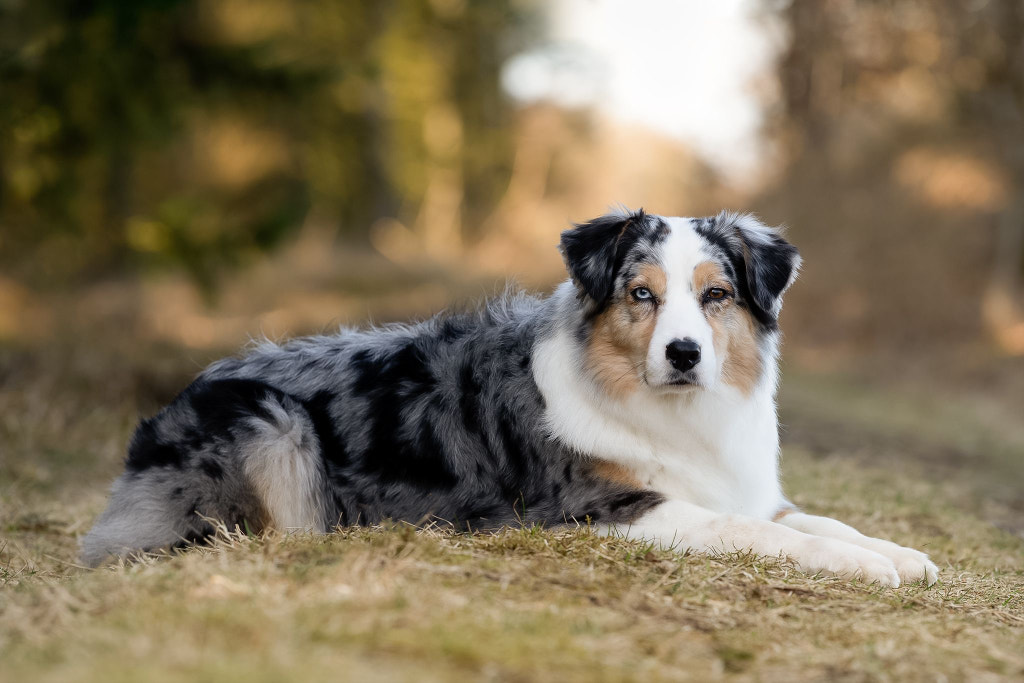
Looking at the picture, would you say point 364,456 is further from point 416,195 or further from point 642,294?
point 416,195

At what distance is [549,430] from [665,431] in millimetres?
588

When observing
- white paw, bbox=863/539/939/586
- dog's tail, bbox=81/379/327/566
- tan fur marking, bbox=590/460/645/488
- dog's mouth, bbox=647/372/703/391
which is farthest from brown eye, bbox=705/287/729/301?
dog's tail, bbox=81/379/327/566

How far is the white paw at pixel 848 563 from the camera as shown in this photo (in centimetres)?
441

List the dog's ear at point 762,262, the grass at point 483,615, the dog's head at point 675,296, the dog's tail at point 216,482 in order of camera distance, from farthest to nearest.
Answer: the dog's ear at point 762,262 → the dog's tail at point 216,482 → the dog's head at point 675,296 → the grass at point 483,615

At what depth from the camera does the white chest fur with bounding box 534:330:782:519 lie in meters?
4.93

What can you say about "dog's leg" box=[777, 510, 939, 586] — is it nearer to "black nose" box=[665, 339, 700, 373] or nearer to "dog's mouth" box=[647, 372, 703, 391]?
"dog's mouth" box=[647, 372, 703, 391]

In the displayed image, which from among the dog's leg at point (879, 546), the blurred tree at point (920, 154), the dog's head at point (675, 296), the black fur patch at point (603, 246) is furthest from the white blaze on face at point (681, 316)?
the blurred tree at point (920, 154)

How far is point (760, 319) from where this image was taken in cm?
514

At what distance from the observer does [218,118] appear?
1583 centimetres

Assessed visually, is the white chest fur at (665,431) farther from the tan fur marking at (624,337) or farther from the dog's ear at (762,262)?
the dog's ear at (762,262)

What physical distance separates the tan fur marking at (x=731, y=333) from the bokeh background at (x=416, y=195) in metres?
1.56

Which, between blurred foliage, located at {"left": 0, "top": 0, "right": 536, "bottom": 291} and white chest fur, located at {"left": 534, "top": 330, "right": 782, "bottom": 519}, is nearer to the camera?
white chest fur, located at {"left": 534, "top": 330, "right": 782, "bottom": 519}

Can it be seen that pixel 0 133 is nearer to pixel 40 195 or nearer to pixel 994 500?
pixel 40 195

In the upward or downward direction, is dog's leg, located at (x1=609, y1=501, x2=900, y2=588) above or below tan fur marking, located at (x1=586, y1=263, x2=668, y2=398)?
below
